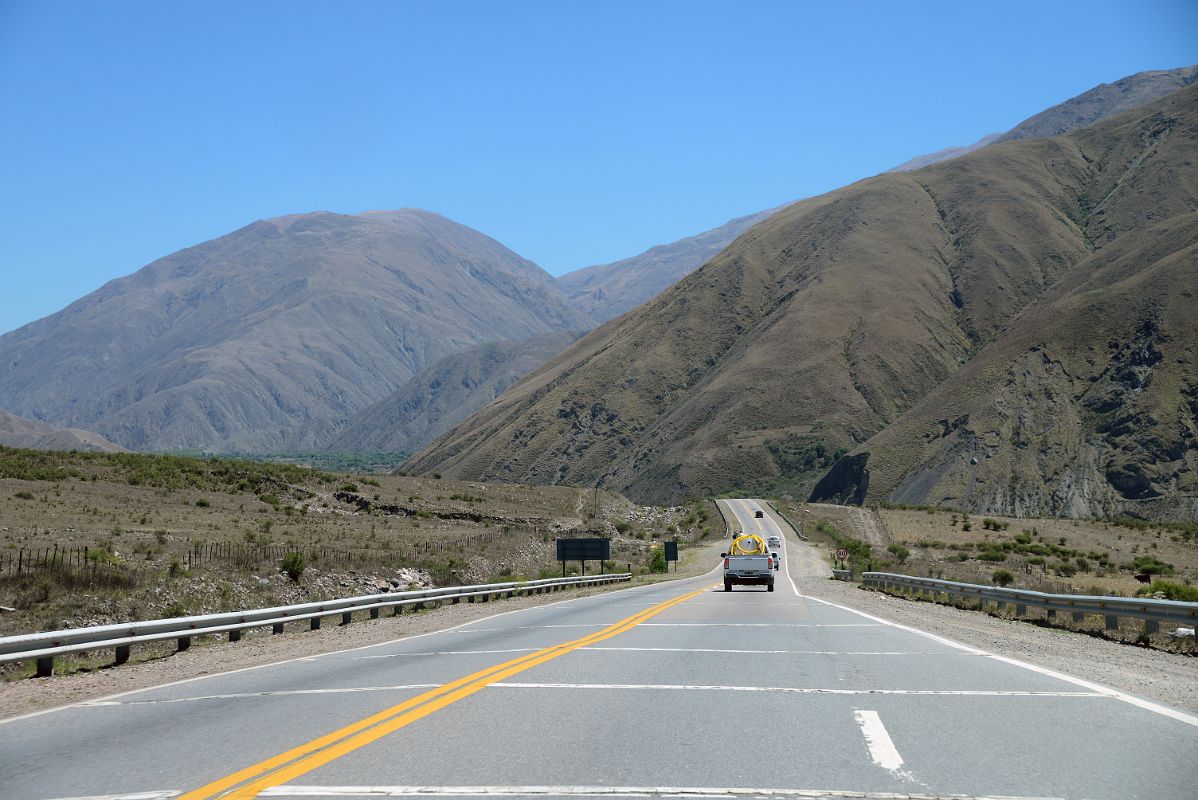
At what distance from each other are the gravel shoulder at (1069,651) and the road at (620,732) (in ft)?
2.25

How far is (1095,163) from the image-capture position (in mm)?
181375

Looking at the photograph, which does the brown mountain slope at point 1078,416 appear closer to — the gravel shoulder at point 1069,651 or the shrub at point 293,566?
the gravel shoulder at point 1069,651

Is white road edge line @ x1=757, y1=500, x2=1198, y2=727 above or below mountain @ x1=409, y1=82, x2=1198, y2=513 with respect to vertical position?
below

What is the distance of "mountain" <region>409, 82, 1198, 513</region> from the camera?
116812 millimetres

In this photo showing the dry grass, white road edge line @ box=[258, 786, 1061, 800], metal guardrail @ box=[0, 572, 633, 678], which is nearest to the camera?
white road edge line @ box=[258, 786, 1061, 800]

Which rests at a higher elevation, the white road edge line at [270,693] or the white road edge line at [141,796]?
the white road edge line at [141,796]

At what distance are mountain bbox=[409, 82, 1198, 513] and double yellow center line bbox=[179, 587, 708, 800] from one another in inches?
3670

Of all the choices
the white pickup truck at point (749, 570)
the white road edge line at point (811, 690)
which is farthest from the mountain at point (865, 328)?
the white road edge line at point (811, 690)

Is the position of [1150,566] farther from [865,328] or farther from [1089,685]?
[865,328]

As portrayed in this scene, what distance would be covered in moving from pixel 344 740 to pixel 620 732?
2.15m

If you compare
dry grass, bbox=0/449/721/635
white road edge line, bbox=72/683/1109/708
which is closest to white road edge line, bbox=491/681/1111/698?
white road edge line, bbox=72/683/1109/708

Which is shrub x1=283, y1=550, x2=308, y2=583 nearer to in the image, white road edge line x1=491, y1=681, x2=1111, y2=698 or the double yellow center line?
the double yellow center line

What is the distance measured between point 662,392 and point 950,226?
56800 millimetres

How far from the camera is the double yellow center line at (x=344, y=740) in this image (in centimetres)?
663
